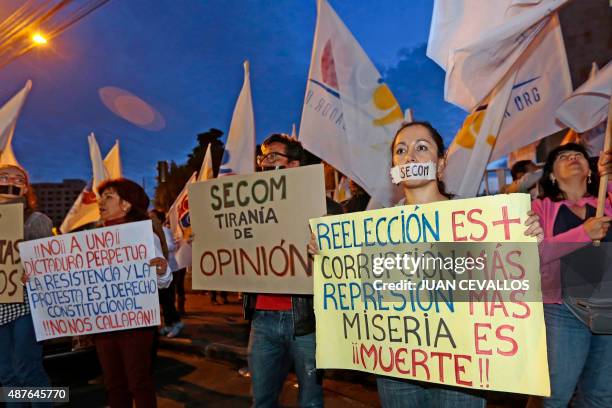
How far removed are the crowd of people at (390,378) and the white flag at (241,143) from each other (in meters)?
2.63

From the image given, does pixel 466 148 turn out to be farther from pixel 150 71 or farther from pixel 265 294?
pixel 150 71

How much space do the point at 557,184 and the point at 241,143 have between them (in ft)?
13.5

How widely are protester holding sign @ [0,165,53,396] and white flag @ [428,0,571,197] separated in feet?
10.6

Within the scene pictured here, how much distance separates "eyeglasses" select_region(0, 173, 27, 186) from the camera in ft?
10.4

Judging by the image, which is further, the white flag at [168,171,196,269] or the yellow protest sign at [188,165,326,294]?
the white flag at [168,171,196,269]

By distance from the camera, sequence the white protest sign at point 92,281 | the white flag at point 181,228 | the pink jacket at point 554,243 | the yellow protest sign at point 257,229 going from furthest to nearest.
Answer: the white flag at point 181,228, the white protest sign at point 92,281, the yellow protest sign at point 257,229, the pink jacket at point 554,243

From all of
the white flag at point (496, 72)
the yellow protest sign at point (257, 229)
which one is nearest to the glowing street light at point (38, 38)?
the yellow protest sign at point (257, 229)

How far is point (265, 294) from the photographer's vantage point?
256 centimetres

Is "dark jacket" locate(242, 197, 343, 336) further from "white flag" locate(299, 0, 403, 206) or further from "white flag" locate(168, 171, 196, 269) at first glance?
"white flag" locate(168, 171, 196, 269)

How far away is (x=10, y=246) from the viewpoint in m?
3.13

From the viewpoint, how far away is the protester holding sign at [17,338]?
9.64 ft

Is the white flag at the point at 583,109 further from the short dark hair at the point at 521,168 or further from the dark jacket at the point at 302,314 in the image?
the dark jacket at the point at 302,314

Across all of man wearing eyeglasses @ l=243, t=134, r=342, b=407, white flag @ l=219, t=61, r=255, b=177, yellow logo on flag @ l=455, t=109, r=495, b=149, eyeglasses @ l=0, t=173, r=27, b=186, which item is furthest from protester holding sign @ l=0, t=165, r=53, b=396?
yellow logo on flag @ l=455, t=109, r=495, b=149

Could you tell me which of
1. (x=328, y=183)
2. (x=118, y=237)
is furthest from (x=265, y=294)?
(x=328, y=183)
